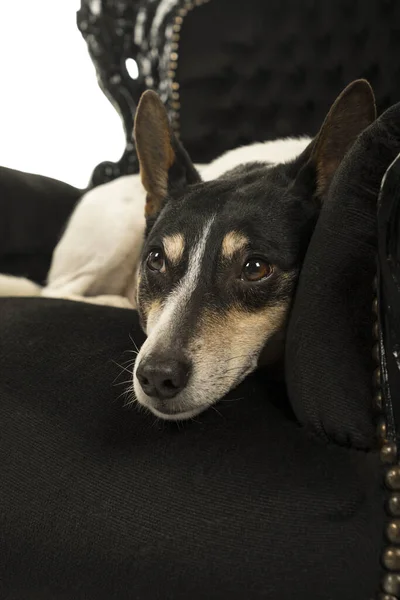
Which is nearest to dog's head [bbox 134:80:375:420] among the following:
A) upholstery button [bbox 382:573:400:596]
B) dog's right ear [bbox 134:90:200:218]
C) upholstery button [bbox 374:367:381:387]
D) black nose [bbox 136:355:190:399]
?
black nose [bbox 136:355:190:399]

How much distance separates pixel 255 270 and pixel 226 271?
2.2 inches

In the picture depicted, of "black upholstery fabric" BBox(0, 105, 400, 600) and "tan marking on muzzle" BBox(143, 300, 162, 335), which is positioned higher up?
"tan marking on muzzle" BBox(143, 300, 162, 335)

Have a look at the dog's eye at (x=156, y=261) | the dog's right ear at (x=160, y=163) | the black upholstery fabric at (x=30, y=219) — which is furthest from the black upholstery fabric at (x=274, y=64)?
the dog's eye at (x=156, y=261)

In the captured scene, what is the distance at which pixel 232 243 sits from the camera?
3.90 feet

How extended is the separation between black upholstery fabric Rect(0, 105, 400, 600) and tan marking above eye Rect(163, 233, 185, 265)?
0.30m

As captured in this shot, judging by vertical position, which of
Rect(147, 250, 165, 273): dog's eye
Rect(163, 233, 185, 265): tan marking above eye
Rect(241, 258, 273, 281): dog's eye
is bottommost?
Rect(147, 250, 165, 273): dog's eye

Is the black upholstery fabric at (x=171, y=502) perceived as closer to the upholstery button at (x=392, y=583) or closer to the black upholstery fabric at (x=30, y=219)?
the upholstery button at (x=392, y=583)

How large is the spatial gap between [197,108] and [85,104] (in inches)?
47.1

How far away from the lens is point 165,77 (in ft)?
7.87

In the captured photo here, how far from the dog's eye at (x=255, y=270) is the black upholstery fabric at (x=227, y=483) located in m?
0.17

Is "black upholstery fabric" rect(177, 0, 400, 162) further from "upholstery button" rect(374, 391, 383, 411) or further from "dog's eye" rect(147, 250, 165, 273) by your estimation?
"upholstery button" rect(374, 391, 383, 411)

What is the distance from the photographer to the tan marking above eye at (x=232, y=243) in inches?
46.6

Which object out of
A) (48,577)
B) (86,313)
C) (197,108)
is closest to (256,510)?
(48,577)

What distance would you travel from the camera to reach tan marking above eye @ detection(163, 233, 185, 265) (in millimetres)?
1232
